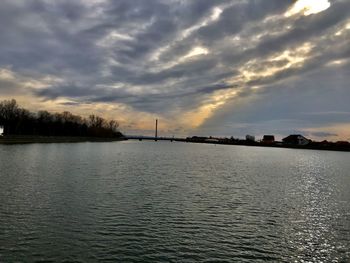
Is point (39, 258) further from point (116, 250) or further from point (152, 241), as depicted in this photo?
point (152, 241)

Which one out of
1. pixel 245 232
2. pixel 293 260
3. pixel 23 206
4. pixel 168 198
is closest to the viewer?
pixel 293 260

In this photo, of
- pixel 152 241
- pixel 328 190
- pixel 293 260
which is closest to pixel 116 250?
pixel 152 241

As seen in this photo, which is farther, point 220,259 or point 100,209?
point 100,209

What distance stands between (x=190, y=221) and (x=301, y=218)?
919 cm

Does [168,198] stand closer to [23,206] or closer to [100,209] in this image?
[100,209]

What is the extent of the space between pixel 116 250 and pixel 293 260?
8989mm

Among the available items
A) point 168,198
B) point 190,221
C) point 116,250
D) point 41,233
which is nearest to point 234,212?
point 190,221

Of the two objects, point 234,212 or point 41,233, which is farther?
point 234,212

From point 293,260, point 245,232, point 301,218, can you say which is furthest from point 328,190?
point 293,260

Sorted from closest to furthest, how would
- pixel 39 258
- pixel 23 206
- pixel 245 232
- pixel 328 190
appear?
pixel 39 258 < pixel 245 232 < pixel 23 206 < pixel 328 190

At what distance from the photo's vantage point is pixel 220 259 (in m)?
16.4

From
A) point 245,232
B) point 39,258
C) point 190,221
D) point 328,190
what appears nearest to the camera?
point 39,258

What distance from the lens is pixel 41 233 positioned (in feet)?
62.5

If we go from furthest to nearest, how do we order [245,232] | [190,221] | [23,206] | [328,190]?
[328,190]
[23,206]
[190,221]
[245,232]
